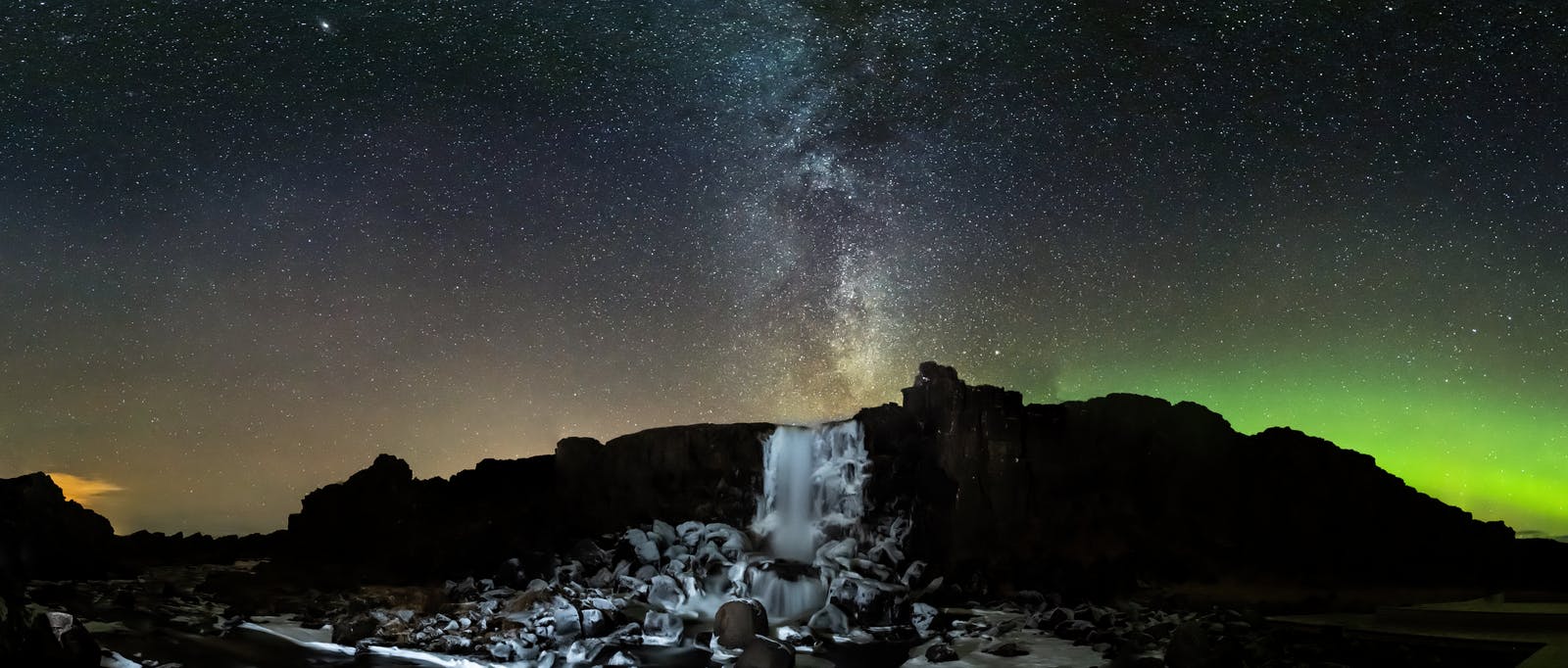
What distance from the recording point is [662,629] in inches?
752

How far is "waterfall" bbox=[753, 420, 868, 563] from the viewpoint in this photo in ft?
106

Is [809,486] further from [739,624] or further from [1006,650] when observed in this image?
[1006,650]

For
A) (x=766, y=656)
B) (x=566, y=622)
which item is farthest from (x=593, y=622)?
(x=766, y=656)

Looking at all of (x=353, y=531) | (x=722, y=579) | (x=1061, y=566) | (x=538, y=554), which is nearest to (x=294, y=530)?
(x=353, y=531)

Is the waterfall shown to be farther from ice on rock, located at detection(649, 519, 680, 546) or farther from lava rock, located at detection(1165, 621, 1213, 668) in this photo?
lava rock, located at detection(1165, 621, 1213, 668)

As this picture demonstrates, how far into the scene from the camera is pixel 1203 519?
29.1 metres

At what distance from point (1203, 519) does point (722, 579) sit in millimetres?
16185

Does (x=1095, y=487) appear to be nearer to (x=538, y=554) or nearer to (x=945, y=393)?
(x=945, y=393)

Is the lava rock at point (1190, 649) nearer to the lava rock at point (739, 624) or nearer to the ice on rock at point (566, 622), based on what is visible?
the lava rock at point (739, 624)

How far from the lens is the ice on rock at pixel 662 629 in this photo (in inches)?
739

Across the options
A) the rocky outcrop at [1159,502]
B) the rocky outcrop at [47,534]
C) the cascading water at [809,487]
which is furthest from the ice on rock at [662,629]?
the rocky outcrop at [47,534]

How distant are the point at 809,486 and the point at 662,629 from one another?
1508cm

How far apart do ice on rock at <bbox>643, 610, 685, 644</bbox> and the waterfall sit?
12.7 meters

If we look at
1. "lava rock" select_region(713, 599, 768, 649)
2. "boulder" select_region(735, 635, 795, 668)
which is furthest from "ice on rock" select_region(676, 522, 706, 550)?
"boulder" select_region(735, 635, 795, 668)
